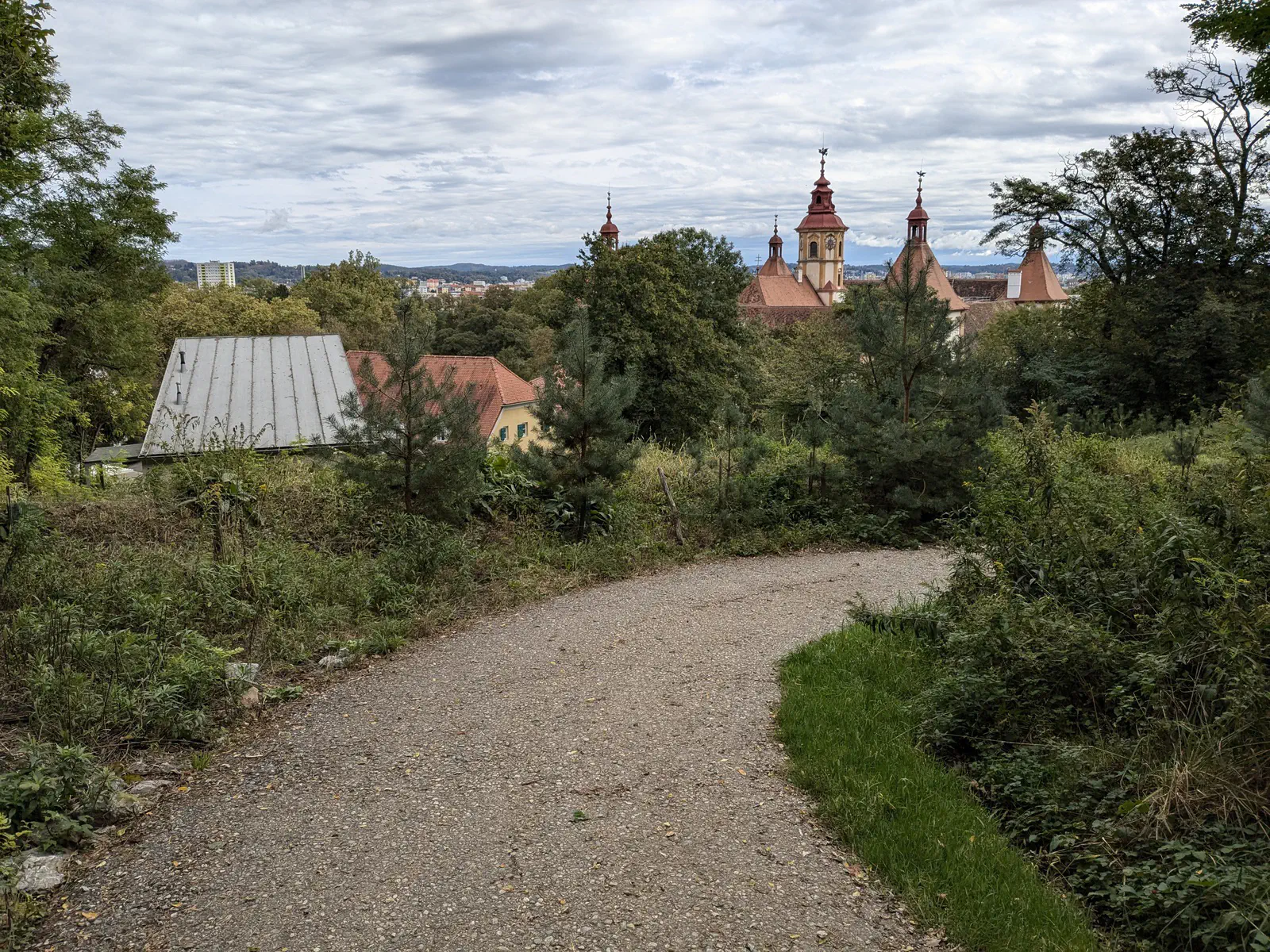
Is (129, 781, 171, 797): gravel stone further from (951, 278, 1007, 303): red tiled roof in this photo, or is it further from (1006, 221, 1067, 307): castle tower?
(951, 278, 1007, 303): red tiled roof

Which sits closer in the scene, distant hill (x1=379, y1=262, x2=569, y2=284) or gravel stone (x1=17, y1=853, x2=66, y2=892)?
gravel stone (x1=17, y1=853, x2=66, y2=892)

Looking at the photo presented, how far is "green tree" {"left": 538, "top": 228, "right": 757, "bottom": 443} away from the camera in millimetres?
26766

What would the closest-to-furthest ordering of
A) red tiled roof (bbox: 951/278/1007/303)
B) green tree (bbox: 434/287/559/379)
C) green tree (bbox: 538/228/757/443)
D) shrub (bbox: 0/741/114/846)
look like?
shrub (bbox: 0/741/114/846)
green tree (bbox: 538/228/757/443)
green tree (bbox: 434/287/559/379)
red tiled roof (bbox: 951/278/1007/303)

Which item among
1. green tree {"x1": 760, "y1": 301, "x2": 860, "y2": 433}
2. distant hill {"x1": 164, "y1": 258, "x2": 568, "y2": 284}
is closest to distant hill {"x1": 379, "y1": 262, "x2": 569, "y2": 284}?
distant hill {"x1": 164, "y1": 258, "x2": 568, "y2": 284}

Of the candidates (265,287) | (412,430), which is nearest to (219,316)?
(265,287)

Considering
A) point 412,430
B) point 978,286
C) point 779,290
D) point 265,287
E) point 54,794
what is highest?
point 978,286

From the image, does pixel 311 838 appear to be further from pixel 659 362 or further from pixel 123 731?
pixel 659 362

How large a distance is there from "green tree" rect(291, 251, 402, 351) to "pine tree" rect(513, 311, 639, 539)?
39.6m

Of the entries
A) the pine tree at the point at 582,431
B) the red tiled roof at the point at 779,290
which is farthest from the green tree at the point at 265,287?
the pine tree at the point at 582,431

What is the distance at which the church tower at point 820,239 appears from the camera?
91.1 m

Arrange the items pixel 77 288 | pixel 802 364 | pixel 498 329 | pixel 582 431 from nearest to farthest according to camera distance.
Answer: pixel 582 431
pixel 77 288
pixel 802 364
pixel 498 329

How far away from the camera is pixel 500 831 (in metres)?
4.56

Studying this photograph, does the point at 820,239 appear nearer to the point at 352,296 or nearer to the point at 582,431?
the point at 352,296

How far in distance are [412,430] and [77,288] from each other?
20784mm
